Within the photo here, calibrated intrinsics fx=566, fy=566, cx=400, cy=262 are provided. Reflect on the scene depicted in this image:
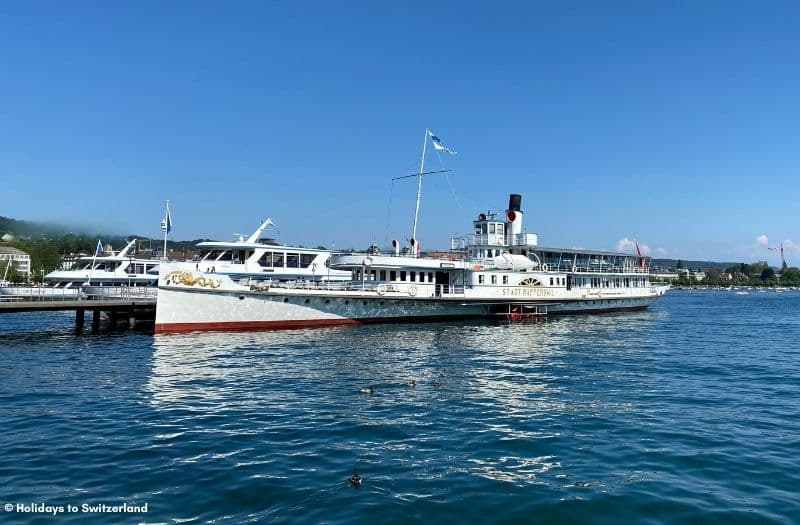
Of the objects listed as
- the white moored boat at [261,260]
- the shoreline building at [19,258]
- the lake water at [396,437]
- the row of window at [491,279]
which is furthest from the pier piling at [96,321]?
the shoreline building at [19,258]

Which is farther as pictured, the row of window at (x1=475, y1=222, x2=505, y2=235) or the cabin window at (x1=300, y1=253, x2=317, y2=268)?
the row of window at (x1=475, y1=222, x2=505, y2=235)

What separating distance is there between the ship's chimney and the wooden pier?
2995 centimetres

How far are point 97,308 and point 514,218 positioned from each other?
111 feet

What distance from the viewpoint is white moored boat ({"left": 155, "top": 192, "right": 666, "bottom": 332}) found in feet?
114

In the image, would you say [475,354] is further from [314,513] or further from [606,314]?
[606,314]

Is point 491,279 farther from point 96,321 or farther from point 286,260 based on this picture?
point 96,321

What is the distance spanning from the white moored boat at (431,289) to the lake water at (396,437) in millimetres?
7447

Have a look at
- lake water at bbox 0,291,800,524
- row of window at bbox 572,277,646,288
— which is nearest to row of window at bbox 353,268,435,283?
lake water at bbox 0,291,800,524

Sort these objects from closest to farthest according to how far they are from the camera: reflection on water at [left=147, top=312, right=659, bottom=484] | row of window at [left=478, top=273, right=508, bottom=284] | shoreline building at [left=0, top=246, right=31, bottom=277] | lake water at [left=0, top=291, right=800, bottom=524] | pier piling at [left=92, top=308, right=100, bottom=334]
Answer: lake water at [left=0, top=291, right=800, bottom=524], reflection on water at [left=147, top=312, right=659, bottom=484], pier piling at [left=92, top=308, right=100, bottom=334], row of window at [left=478, top=273, right=508, bottom=284], shoreline building at [left=0, top=246, right=31, bottom=277]

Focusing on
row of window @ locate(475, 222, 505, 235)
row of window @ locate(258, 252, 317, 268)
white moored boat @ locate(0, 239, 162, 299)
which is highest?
row of window @ locate(475, 222, 505, 235)

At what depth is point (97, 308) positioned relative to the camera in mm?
39281

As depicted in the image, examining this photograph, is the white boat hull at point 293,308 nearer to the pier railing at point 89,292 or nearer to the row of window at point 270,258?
the row of window at point 270,258

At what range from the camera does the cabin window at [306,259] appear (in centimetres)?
4821

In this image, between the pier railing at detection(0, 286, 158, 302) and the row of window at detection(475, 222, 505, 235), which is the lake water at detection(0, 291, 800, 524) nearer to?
the pier railing at detection(0, 286, 158, 302)
